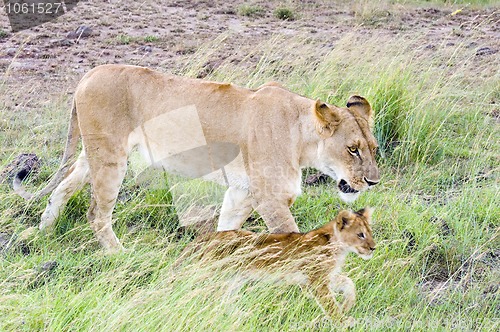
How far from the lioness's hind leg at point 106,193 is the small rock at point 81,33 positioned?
488 cm

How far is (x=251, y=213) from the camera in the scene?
514 cm

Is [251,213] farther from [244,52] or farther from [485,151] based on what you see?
[244,52]

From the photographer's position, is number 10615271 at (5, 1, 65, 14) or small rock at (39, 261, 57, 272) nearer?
small rock at (39, 261, 57, 272)

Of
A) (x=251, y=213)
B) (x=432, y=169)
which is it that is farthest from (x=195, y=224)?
(x=432, y=169)

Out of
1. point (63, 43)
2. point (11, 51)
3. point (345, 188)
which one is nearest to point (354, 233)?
point (345, 188)

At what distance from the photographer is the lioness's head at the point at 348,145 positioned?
15.5 ft

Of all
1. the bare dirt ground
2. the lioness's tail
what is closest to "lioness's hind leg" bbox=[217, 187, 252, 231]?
the lioness's tail

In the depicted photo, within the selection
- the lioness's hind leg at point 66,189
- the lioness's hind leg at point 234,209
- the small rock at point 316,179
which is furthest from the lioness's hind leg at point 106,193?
the small rock at point 316,179

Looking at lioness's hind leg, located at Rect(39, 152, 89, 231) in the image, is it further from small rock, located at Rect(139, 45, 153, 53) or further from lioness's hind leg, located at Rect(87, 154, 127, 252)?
small rock, located at Rect(139, 45, 153, 53)

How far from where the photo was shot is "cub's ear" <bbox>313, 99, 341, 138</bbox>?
15.5 ft

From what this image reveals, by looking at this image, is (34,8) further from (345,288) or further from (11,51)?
(345,288)

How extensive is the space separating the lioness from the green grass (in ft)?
1.22

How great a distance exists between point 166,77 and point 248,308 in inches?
65.0

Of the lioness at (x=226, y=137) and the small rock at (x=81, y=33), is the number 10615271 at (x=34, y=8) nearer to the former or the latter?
the small rock at (x=81, y=33)
